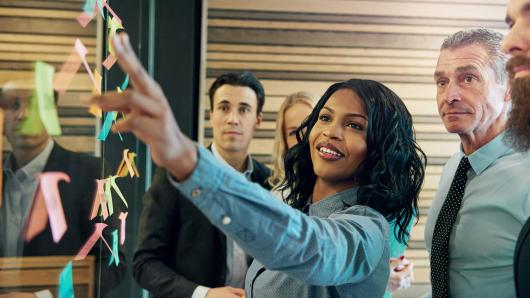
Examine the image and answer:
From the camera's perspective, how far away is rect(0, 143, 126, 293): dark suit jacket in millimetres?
828

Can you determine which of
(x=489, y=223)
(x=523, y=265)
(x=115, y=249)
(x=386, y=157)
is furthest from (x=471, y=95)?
(x=115, y=249)

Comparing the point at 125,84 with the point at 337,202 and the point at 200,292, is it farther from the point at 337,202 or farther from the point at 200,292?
the point at 200,292

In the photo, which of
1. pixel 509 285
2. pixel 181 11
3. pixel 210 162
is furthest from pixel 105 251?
pixel 181 11

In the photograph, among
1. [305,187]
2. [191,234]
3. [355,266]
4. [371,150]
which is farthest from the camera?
[191,234]

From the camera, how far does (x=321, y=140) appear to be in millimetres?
1563

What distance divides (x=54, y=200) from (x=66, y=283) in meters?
0.15

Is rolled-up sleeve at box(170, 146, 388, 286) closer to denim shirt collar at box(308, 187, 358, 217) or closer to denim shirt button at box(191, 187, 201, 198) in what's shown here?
denim shirt button at box(191, 187, 201, 198)

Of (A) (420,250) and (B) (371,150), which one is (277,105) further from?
(B) (371,150)

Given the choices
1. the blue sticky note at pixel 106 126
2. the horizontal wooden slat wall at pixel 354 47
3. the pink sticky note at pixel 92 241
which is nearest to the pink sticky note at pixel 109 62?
the blue sticky note at pixel 106 126

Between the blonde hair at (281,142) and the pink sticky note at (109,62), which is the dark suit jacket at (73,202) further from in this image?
the blonde hair at (281,142)

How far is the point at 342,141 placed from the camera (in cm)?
153

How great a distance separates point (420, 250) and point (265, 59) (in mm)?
1412

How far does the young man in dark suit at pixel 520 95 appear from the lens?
1335 mm

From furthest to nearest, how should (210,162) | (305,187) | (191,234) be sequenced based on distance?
(191,234) < (305,187) < (210,162)
